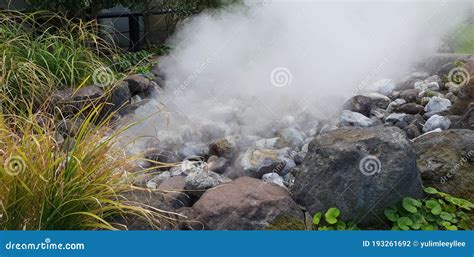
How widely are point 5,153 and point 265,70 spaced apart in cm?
370

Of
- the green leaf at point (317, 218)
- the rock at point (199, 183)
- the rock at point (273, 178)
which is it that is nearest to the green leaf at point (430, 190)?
the green leaf at point (317, 218)

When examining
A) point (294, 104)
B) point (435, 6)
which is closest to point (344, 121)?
point (294, 104)

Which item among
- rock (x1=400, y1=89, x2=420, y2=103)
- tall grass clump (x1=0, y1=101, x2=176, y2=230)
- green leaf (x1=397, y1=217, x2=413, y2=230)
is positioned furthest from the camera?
rock (x1=400, y1=89, x2=420, y2=103)

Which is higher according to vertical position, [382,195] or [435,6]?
[435,6]

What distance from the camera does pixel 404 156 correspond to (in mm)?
2986

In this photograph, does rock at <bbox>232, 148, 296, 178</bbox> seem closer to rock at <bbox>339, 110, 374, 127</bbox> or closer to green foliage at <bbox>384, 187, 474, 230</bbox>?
rock at <bbox>339, 110, 374, 127</bbox>

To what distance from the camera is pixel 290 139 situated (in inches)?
171

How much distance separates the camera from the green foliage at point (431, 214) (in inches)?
117

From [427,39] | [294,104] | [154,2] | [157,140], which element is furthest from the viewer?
[154,2]

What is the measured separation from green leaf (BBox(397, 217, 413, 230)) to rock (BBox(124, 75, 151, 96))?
3484mm

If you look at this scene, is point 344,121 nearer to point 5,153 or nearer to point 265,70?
point 265,70

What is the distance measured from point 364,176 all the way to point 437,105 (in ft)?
6.46

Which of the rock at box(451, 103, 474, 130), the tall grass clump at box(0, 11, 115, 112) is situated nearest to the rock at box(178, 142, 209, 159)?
the tall grass clump at box(0, 11, 115, 112)

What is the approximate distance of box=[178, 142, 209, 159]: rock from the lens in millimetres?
4316
